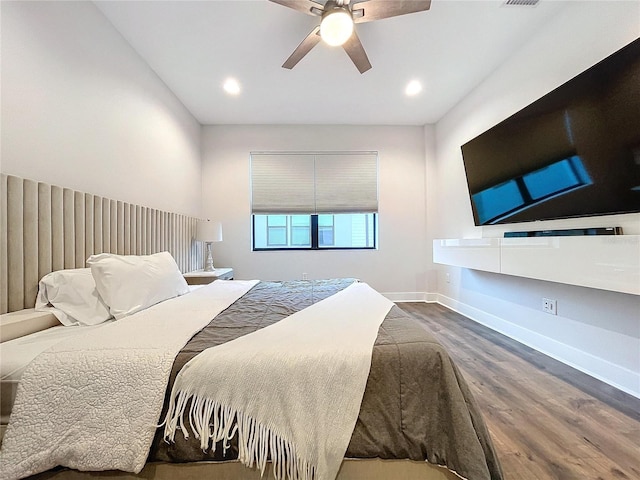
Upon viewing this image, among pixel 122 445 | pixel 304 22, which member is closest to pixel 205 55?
pixel 304 22

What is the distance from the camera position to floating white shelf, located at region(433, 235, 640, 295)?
1.72 meters

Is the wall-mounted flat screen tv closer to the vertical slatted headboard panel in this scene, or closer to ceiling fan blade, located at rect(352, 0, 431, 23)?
ceiling fan blade, located at rect(352, 0, 431, 23)

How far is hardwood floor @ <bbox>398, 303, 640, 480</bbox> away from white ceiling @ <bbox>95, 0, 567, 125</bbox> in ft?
9.09

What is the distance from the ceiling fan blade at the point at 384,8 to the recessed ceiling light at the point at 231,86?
68.9 inches

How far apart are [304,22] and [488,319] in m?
3.46

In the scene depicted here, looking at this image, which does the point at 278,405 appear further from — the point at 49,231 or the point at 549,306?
the point at 549,306

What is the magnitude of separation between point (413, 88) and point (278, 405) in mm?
3716

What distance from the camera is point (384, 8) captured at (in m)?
2.04

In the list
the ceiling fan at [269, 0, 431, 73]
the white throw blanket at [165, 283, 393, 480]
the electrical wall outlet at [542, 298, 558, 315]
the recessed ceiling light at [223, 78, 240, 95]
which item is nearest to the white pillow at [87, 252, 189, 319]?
the white throw blanket at [165, 283, 393, 480]

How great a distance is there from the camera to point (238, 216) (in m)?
4.71

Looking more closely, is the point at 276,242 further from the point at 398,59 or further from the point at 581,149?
the point at 581,149

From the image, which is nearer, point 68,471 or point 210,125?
point 68,471

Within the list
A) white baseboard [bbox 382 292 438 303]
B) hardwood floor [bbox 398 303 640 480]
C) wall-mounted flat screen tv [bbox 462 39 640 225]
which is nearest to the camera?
hardwood floor [bbox 398 303 640 480]

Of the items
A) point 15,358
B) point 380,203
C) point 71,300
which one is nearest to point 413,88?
point 380,203
